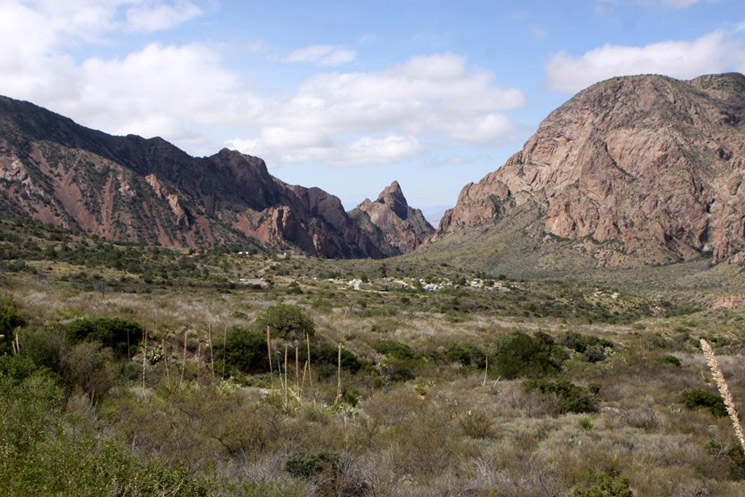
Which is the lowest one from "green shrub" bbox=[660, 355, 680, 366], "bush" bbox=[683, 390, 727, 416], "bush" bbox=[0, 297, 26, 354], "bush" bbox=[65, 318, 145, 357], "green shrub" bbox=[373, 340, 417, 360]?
"green shrub" bbox=[660, 355, 680, 366]

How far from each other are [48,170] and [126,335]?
116 meters

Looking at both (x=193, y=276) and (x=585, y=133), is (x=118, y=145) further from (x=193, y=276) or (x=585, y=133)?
(x=585, y=133)

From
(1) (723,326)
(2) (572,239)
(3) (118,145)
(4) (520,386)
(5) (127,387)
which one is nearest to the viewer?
(5) (127,387)

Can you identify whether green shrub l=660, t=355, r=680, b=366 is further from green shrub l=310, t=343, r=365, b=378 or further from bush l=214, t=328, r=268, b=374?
bush l=214, t=328, r=268, b=374

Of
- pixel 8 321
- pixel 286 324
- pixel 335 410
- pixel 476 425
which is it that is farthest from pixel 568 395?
pixel 8 321

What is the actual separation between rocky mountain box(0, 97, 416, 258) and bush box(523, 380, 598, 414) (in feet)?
331

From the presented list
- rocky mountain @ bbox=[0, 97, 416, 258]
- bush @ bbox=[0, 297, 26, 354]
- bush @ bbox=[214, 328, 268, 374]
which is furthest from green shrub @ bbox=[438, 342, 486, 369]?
rocky mountain @ bbox=[0, 97, 416, 258]

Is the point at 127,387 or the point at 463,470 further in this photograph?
the point at 127,387

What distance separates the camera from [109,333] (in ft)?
43.3

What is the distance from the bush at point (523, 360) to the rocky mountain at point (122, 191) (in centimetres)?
9817

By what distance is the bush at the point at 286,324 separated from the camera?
1673 centimetres

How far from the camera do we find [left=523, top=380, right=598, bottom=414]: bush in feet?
35.0

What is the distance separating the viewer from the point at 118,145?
5866 inches

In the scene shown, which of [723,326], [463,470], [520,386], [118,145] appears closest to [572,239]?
[723,326]
